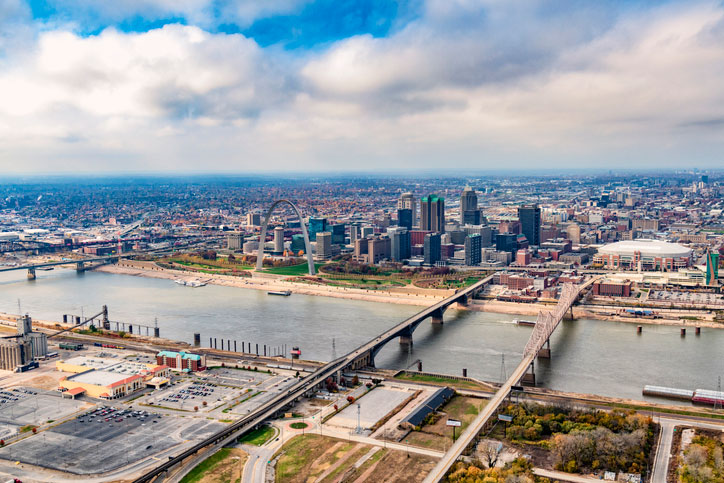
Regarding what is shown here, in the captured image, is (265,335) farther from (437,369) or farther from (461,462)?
(461,462)

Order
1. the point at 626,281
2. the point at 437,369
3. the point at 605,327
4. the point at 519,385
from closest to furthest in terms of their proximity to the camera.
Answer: the point at 519,385 → the point at 437,369 → the point at 605,327 → the point at 626,281

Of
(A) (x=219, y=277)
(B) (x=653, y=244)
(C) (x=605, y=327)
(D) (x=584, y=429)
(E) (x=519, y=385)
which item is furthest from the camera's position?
(B) (x=653, y=244)

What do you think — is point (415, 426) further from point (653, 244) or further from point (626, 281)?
point (653, 244)

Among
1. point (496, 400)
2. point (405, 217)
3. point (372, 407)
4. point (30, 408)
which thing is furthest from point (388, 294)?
point (405, 217)

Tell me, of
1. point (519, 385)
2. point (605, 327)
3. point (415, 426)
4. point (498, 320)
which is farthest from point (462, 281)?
point (415, 426)

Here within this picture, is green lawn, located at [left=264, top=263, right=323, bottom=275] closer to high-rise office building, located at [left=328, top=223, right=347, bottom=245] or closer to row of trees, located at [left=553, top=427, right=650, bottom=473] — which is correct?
high-rise office building, located at [left=328, top=223, right=347, bottom=245]

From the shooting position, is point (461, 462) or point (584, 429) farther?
point (584, 429)
